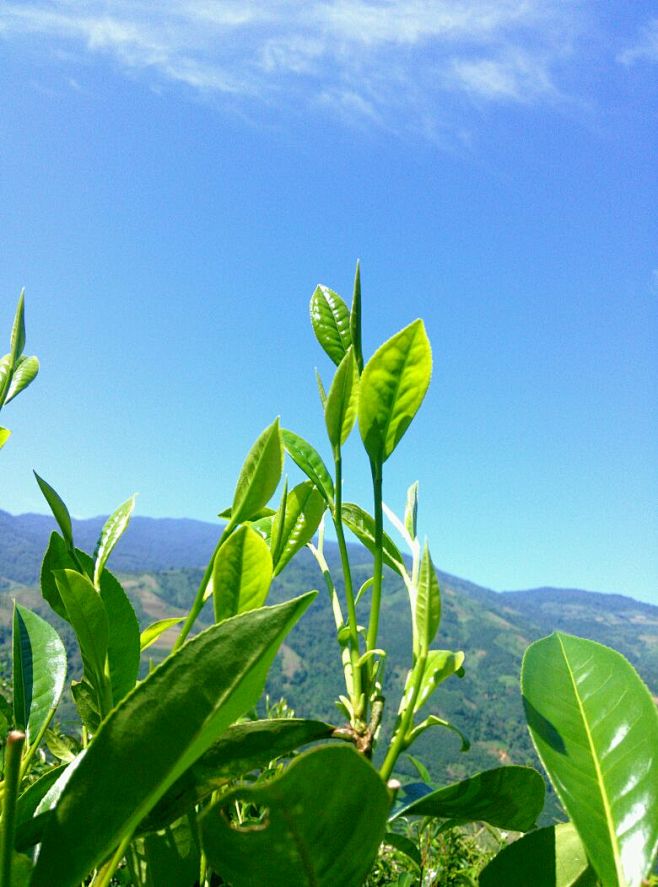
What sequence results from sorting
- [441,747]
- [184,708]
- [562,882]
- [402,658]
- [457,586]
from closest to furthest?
[184,708], [562,882], [441,747], [402,658], [457,586]

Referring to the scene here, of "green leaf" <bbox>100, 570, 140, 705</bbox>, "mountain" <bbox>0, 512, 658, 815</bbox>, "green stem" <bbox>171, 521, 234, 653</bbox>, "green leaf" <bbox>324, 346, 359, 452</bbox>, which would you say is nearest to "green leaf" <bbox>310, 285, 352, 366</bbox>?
"green leaf" <bbox>324, 346, 359, 452</bbox>

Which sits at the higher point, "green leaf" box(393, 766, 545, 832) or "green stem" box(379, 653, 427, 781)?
"green stem" box(379, 653, 427, 781)

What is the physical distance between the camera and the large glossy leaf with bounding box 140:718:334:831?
48 centimetres

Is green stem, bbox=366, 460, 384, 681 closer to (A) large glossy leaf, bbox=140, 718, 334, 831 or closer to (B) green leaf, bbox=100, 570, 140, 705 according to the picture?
(A) large glossy leaf, bbox=140, 718, 334, 831

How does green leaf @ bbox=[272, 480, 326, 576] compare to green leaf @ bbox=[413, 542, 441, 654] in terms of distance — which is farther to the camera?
green leaf @ bbox=[272, 480, 326, 576]

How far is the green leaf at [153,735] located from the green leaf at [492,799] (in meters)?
0.23

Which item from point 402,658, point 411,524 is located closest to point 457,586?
point 402,658

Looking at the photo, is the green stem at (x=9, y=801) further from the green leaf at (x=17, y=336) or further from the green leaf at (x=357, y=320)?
the green leaf at (x=17, y=336)

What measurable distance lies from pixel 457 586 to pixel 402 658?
63202mm

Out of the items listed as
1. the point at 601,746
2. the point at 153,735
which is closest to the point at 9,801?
the point at 153,735

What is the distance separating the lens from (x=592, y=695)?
548 mm

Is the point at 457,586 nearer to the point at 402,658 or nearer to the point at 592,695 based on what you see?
the point at 402,658

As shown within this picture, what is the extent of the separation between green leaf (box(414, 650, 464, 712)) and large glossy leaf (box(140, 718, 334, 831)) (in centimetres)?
9

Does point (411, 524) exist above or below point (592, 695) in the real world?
above
